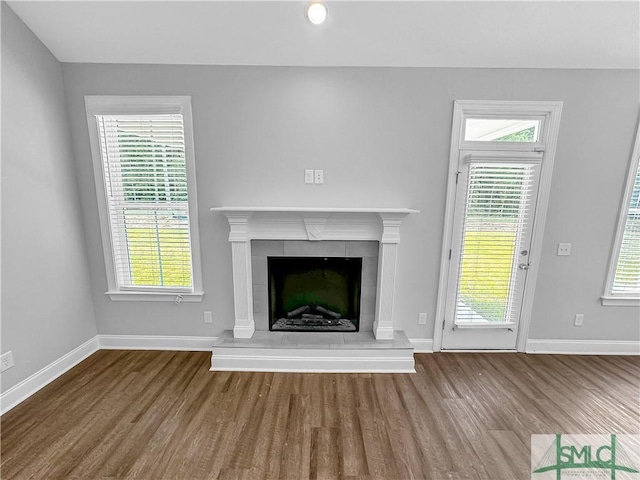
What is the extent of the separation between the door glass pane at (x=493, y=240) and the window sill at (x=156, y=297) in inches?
98.1

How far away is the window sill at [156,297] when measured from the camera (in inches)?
98.1

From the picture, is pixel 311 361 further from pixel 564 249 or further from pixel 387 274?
pixel 564 249

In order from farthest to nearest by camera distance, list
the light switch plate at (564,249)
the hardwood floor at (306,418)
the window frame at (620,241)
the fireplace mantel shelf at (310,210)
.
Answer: the light switch plate at (564,249) < the window frame at (620,241) < the fireplace mantel shelf at (310,210) < the hardwood floor at (306,418)

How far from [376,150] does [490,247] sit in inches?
53.6

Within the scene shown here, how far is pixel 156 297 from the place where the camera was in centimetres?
252

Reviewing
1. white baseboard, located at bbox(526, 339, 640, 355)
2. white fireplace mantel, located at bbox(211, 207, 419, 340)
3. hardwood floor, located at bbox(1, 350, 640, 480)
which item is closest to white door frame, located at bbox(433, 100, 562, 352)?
white fireplace mantel, located at bbox(211, 207, 419, 340)

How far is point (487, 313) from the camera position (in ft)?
8.27

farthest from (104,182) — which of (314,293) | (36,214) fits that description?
(314,293)

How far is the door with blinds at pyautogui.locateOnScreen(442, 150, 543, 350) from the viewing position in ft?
7.58

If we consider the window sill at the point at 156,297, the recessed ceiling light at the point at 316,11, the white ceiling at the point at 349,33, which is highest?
the white ceiling at the point at 349,33

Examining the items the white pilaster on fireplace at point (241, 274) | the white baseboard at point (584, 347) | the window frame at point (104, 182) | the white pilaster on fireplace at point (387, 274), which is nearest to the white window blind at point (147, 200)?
the window frame at point (104, 182)

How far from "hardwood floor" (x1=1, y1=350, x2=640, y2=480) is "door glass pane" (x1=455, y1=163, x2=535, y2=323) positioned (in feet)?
1.66

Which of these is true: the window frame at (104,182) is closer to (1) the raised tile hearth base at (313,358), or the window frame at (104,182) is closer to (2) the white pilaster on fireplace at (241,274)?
(2) the white pilaster on fireplace at (241,274)

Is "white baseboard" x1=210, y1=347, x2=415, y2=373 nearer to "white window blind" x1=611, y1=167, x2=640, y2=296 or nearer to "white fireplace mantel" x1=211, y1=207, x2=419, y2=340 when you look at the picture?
"white fireplace mantel" x1=211, y1=207, x2=419, y2=340
